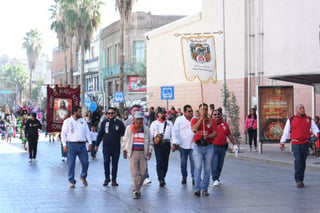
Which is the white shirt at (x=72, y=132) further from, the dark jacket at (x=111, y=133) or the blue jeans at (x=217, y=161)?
the blue jeans at (x=217, y=161)

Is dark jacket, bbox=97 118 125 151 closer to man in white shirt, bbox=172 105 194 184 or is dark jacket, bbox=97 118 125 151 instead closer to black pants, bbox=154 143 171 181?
black pants, bbox=154 143 171 181

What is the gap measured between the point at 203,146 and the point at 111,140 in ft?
8.65

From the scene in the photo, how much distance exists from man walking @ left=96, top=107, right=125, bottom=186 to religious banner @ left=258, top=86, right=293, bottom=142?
10.5 m

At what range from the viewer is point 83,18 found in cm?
5797

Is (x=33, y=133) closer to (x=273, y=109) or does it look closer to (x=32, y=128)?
(x=32, y=128)

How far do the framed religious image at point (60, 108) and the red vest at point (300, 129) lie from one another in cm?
1162

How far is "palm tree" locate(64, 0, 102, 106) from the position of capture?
58.1 metres

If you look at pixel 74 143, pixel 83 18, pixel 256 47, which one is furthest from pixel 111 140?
pixel 83 18

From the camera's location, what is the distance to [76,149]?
14750 mm

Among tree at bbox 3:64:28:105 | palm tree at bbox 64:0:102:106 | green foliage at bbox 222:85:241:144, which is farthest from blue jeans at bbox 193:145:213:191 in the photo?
tree at bbox 3:64:28:105

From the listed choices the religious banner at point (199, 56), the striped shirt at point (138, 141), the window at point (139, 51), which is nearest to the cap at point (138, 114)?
the striped shirt at point (138, 141)

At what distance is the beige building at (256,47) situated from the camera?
91.0 feet

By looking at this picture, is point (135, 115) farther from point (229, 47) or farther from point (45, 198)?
point (229, 47)

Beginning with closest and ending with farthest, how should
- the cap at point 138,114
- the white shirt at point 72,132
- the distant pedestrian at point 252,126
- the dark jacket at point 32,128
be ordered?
the cap at point 138,114 → the white shirt at point 72,132 → the dark jacket at point 32,128 → the distant pedestrian at point 252,126
